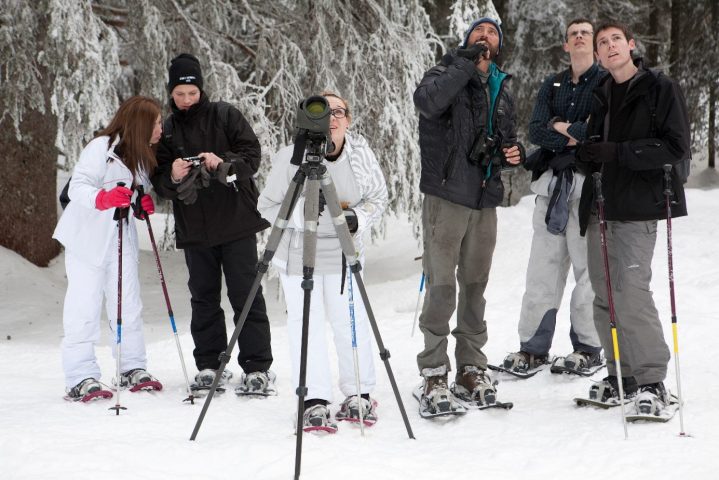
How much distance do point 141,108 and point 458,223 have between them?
80.6 inches

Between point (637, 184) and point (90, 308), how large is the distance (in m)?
3.25

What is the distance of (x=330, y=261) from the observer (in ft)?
13.3

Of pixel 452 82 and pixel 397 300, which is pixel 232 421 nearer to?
pixel 452 82

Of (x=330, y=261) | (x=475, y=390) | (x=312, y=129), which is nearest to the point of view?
(x=312, y=129)

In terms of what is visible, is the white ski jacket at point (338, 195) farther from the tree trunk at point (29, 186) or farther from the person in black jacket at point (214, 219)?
the tree trunk at point (29, 186)

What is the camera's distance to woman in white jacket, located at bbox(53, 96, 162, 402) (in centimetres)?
459

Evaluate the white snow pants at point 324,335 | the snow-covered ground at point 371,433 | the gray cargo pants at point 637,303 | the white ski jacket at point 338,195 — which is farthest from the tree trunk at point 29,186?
the gray cargo pants at point 637,303

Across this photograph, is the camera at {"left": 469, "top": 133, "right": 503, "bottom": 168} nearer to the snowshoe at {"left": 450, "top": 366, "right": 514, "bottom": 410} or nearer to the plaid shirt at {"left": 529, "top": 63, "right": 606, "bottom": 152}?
the plaid shirt at {"left": 529, "top": 63, "right": 606, "bottom": 152}

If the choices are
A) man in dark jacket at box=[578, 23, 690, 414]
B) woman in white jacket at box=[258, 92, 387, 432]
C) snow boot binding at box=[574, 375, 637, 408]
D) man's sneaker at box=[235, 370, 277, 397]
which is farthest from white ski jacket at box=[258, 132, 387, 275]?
snow boot binding at box=[574, 375, 637, 408]

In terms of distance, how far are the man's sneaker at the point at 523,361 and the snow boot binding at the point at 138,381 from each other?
2226mm

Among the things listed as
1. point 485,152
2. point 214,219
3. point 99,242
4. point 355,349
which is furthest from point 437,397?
point 99,242

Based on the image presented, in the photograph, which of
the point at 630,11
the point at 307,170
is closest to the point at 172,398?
the point at 307,170

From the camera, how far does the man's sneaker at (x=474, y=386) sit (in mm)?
4238

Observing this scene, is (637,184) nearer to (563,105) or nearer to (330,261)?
(563,105)
